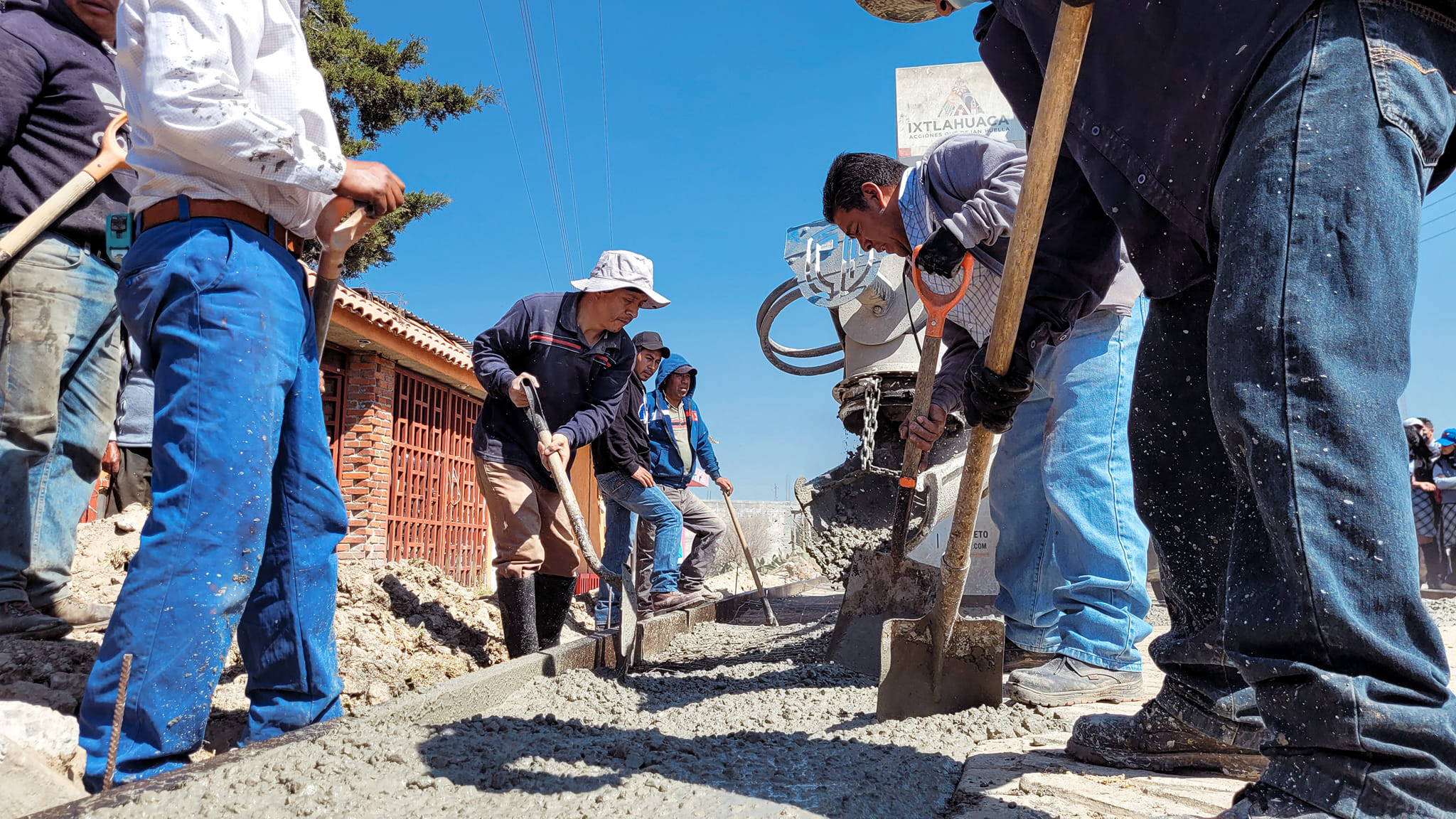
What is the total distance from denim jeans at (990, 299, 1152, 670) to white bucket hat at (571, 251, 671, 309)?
77.7 inches

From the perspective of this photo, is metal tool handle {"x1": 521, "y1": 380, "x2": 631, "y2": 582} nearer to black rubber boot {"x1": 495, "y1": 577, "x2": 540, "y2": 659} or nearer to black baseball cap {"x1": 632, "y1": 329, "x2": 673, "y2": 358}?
black rubber boot {"x1": 495, "y1": 577, "x2": 540, "y2": 659}

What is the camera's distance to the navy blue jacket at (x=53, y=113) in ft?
8.42

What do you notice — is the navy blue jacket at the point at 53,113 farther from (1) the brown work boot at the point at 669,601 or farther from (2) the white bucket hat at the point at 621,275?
(1) the brown work boot at the point at 669,601

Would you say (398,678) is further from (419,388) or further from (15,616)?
(419,388)

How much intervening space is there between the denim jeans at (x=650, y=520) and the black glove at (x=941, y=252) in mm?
3633

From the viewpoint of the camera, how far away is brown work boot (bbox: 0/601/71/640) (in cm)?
251

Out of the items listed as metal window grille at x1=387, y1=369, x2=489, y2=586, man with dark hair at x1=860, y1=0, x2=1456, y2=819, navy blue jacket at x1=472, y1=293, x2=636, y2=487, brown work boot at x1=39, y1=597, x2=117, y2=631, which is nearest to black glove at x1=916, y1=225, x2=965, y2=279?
man with dark hair at x1=860, y1=0, x2=1456, y2=819

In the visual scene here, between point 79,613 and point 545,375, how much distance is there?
199 centimetres

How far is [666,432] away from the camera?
6926mm

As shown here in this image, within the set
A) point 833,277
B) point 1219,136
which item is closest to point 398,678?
point 1219,136

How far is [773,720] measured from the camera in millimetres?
2293

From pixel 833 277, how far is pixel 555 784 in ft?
18.8

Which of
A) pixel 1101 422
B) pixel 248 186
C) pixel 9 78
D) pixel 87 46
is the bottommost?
pixel 1101 422

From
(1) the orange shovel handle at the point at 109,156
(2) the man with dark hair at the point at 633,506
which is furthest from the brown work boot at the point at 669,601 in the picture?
(1) the orange shovel handle at the point at 109,156
